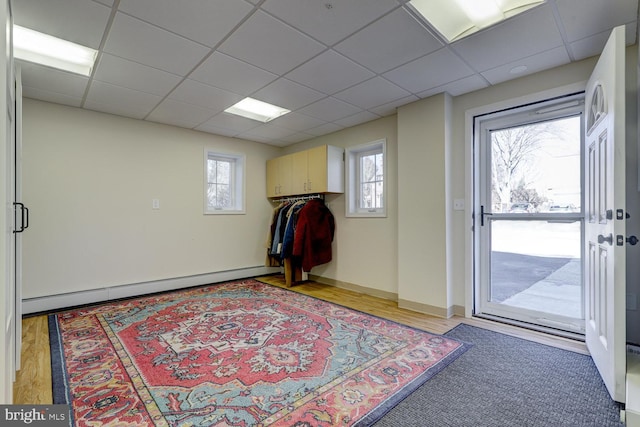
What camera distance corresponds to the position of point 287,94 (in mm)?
3209

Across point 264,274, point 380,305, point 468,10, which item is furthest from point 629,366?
point 264,274

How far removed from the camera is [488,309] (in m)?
3.09

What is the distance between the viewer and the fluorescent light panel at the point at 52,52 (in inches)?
91.2

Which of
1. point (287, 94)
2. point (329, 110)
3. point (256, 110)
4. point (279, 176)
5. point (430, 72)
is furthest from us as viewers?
point (279, 176)

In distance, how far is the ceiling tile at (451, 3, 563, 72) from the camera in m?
2.00

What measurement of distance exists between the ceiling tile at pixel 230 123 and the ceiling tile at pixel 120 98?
2.45ft

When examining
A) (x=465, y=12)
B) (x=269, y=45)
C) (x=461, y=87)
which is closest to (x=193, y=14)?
(x=269, y=45)

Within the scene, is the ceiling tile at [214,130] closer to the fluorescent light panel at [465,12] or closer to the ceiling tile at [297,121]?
the ceiling tile at [297,121]

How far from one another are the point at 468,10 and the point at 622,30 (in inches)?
33.9

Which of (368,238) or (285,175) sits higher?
(285,175)

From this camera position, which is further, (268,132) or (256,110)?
(268,132)

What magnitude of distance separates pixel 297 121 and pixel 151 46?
205 centimetres

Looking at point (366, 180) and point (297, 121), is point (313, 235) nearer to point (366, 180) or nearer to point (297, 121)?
point (366, 180)

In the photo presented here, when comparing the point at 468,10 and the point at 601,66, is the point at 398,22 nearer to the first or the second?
the point at 468,10
